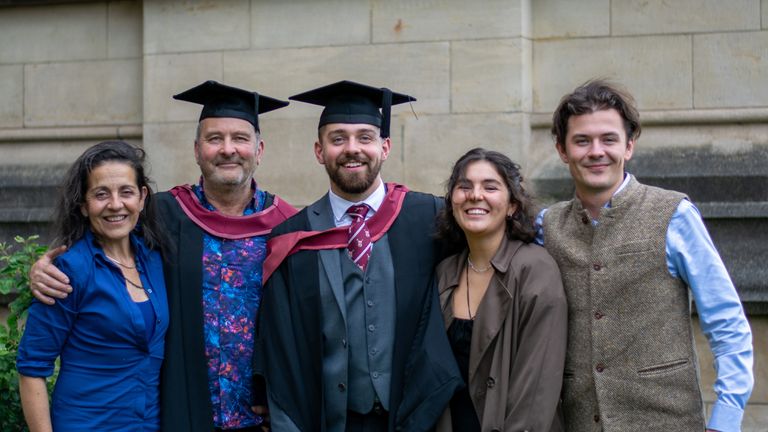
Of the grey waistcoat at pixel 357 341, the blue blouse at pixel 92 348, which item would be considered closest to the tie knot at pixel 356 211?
the grey waistcoat at pixel 357 341

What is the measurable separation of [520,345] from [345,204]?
3.08 ft

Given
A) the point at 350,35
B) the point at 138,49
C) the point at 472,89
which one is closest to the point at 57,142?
the point at 138,49

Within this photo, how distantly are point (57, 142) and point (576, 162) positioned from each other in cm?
460

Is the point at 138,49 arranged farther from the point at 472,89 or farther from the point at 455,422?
the point at 455,422

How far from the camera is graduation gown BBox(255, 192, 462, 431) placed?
3760mm

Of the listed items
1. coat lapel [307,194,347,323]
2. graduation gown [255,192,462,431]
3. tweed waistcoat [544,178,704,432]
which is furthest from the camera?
coat lapel [307,194,347,323]

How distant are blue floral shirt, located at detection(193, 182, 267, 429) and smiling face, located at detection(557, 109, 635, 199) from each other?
1.36 meters

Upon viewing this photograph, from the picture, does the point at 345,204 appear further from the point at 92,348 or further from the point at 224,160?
the point at 92,348

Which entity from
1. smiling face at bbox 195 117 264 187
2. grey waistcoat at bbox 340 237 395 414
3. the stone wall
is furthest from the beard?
the stone wall

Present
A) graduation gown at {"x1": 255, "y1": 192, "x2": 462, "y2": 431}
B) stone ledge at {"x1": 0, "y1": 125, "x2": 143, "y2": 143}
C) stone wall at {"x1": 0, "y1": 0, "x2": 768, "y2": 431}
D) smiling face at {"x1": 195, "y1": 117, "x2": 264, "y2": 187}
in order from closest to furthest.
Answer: graduation gown at {"x1": 255, "y1": 192, "x2": 462, "y2": 431} < smiling face at {"x1": 195, "y1": 117, "x2": 264, "y2": 187} < stone wall at {"x1": 0, "y1": 0, "x2": 768, "y2": 431} < stone ledge at {"x1": 0, "y1": 125, "x2": 143, "y2": 143}

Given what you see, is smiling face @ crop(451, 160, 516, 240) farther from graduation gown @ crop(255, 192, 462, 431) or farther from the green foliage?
the green foliage

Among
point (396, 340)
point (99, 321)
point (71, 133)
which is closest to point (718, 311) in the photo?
point (396, 340)

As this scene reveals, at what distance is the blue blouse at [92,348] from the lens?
3.70 meters

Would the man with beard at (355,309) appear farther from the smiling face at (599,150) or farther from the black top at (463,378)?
the smiling face at (599,150)
